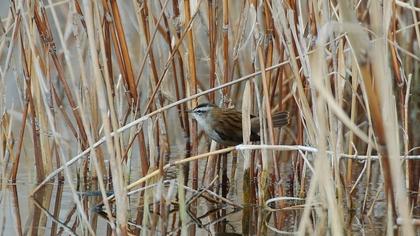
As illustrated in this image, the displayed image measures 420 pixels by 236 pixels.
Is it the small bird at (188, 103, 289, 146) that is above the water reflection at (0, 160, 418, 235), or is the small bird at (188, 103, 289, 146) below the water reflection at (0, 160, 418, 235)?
above

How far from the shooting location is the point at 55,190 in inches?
158

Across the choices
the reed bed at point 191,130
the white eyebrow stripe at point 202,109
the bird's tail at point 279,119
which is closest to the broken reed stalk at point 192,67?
the reed bed at point 191,130

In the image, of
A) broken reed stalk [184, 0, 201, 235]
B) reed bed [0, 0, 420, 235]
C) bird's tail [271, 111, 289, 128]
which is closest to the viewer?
reed bed [0, 0, 420, 235]

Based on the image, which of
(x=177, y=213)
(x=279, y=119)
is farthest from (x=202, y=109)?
(x=177, y=213)

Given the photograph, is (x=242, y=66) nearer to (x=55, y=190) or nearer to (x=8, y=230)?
(x=55, y=190)

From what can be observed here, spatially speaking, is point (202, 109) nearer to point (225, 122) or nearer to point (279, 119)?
point (225, 122)

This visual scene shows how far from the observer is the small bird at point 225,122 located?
12.5ft

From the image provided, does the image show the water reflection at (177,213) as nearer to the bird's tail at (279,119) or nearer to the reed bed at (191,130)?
the reed bed at (191,130)

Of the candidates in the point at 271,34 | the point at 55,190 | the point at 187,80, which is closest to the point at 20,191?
the point at 55,190

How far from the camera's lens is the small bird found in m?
3.81

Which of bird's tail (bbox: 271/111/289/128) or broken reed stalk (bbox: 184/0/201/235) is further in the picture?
bird's tail (bbox: 271/111/289/128)

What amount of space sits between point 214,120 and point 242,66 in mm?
1587

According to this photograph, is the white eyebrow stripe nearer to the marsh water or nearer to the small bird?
the small bird

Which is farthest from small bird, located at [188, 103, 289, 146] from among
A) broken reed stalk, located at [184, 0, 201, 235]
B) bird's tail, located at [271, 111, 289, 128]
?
broken reed stalk, located at [184, 0, 201, 235]
